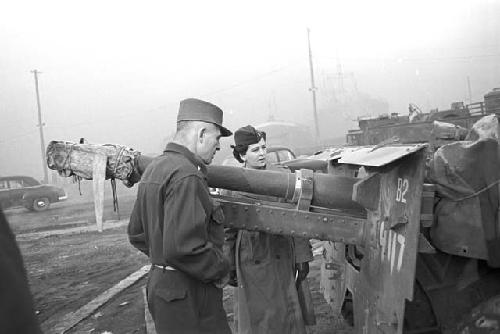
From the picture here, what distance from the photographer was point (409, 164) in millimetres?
2441

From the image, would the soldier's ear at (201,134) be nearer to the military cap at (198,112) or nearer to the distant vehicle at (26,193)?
the military cap at (198,112)

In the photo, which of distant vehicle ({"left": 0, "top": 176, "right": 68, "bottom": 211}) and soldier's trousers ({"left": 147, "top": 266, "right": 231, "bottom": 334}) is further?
distant vehicle ({"left": 0, "top": 176, "right": 68, "bottom": 211})

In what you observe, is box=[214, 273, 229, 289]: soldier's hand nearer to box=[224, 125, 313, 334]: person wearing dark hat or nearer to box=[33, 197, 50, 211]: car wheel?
box=[224, 125, 313, 334]: person wearing dark hat

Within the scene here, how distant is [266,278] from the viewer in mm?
Answer: 3344

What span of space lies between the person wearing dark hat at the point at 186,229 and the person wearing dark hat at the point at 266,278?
2.78 feet

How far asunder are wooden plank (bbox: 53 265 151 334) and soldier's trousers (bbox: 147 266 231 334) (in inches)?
120

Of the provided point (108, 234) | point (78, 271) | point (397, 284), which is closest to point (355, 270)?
point (397, 284)

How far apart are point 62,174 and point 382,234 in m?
1.89

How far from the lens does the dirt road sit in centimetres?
504

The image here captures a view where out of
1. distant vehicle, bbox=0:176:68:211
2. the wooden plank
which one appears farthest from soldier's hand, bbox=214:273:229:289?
distant vehicle, bbox=0:176:68:211

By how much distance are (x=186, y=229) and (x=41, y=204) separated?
19382 mm

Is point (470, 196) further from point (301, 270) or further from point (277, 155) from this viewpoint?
point (277, 155)

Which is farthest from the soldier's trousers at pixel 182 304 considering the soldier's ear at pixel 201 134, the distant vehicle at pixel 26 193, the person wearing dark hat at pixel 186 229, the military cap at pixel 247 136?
the distant vehicle at pixel 26 193

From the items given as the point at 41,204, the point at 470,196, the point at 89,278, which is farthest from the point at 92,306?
the point at 41,204
